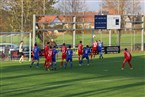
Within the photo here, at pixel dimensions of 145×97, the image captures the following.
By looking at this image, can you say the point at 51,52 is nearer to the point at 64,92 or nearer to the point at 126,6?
the point at 64,92

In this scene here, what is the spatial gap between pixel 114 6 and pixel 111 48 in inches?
507

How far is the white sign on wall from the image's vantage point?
56.1 meters

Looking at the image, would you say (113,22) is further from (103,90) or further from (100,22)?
(103,90)

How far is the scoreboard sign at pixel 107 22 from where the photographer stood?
55013 millimetres

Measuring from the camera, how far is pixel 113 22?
56438 mm

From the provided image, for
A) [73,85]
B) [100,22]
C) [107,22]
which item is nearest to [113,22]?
[107,22]

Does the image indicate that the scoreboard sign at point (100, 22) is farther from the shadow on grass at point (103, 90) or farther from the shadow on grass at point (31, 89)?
the shadow on grass at point (31, 89)

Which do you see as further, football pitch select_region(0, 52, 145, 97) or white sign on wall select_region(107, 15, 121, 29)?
white sign on wall select_region(107, 15, 121, 29)

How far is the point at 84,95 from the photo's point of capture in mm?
18656

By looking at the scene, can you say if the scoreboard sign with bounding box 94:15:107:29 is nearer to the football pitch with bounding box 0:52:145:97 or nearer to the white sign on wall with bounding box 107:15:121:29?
the white sign on wall with bounding box 107:15:121:29

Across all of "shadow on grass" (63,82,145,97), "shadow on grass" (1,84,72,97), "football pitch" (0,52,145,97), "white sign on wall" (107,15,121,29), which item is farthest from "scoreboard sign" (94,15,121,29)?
"shadow on grass" (1,84,72,97)

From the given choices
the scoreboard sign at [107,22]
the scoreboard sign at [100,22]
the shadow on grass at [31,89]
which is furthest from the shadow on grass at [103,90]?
the scoreboard sign at [107,22]

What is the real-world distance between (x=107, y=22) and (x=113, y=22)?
1017 mm

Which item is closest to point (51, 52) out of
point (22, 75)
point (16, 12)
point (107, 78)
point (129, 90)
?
point (22, 75)
